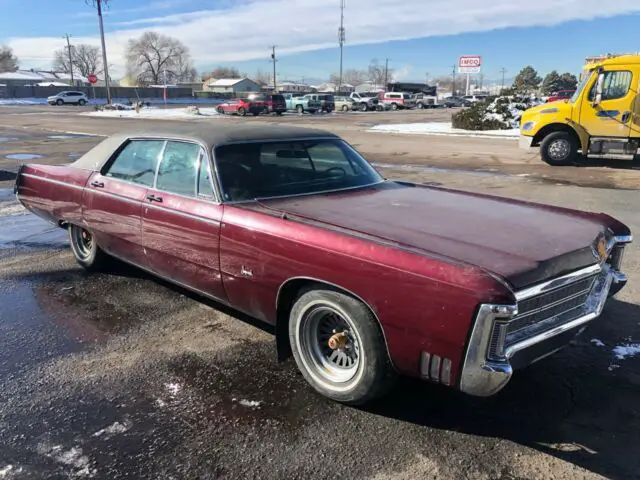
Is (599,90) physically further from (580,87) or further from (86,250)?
(86,250)

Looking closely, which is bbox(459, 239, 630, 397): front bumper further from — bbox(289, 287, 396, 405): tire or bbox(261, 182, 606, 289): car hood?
bbox(289, 287, 396, 405): tire

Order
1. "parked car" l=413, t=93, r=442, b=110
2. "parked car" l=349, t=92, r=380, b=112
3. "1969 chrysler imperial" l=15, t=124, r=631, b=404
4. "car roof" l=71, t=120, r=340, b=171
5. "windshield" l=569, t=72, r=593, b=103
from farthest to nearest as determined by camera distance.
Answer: "parked car" l=413, t=93, r=442, b=110 < "parked car" l=349, t=92, r=380, b=112 < "windshield" l=569, t=72, r=593, b=103 < "car roof" l=71, t=120, r=340, b=171 < "1969 chrysler imperial" l=15, t=124, r=631, b=404

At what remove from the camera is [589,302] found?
122 inches

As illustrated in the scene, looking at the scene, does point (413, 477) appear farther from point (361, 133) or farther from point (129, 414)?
point (361, 133)

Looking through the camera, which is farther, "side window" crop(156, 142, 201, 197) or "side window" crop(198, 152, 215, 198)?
"side window" crop(156, 142, 201, 197)

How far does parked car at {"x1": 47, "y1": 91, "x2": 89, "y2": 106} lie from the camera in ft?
197

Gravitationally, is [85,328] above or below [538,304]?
below

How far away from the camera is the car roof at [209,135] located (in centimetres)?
415

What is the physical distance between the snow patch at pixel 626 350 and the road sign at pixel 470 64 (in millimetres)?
50640

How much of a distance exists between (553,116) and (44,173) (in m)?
12.0

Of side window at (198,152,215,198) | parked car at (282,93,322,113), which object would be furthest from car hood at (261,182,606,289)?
parked car at (282,93,322,113)

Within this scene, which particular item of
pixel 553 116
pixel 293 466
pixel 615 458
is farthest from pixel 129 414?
pixel 553 116

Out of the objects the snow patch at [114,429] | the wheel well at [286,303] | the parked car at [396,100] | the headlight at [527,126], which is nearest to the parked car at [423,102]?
the parked car at [396,100]

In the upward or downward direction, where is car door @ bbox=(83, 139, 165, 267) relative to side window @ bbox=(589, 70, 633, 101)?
downward
